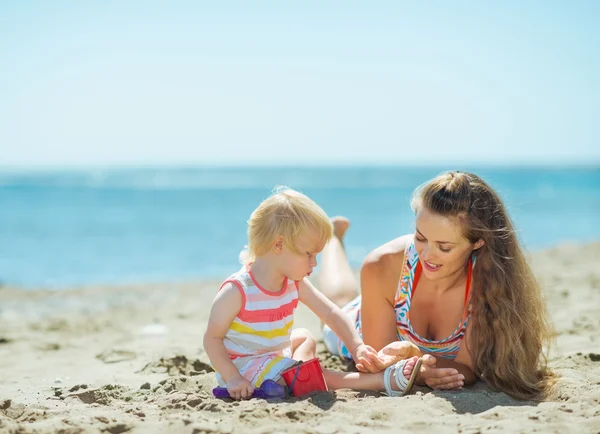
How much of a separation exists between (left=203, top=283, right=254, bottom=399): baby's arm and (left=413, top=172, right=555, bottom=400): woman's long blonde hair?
1145 millimetres

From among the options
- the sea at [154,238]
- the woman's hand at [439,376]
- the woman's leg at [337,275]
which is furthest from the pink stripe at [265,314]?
the woman's leg at [337,275]

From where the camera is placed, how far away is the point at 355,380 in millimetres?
3592

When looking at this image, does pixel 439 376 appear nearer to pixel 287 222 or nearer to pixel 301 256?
pixel 301 256

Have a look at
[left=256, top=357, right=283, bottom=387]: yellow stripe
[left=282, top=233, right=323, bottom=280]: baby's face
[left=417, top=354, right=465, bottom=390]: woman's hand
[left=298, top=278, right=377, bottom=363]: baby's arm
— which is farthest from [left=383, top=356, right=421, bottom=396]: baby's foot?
[left=282, top=233, right=323, bottom=280]: baby's face

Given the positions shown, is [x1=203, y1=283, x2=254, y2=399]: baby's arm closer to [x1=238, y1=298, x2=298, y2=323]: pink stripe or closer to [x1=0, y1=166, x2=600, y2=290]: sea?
[x1=238, y1=298, x2=298, y2=323]: pink stripe

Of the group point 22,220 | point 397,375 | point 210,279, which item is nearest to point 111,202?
point 22,220

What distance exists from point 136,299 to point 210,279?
2160 mm

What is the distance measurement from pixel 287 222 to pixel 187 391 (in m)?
1.20

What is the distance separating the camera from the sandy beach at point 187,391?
2809 millimetres

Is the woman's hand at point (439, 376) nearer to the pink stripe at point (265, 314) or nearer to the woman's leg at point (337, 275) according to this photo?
the pink stripe at point (265, 314)

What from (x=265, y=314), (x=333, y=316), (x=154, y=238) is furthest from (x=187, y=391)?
(x=154, y=238)

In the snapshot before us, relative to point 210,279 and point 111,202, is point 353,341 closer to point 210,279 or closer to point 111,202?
point 210,279

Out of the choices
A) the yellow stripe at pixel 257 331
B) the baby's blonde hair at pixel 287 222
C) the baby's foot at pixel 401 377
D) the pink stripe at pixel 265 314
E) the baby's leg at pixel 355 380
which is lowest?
the baby's leg at pixel 355 380

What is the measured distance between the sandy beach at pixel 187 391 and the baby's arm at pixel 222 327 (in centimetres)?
18
